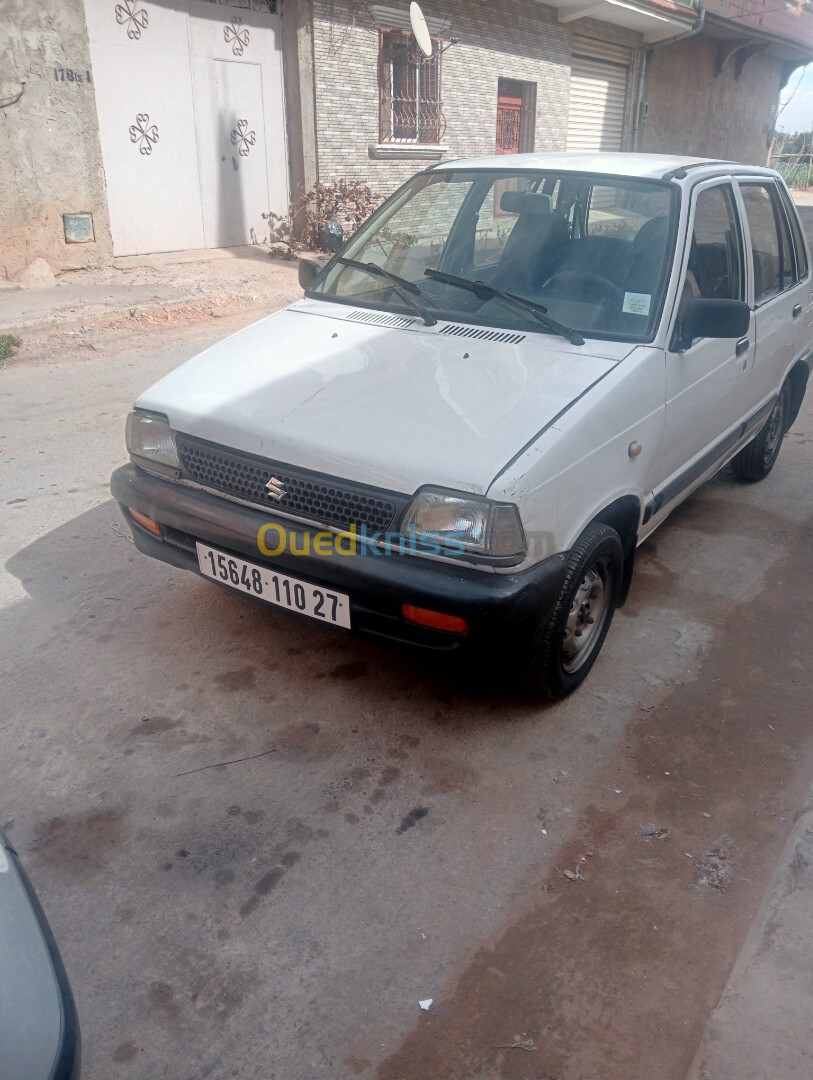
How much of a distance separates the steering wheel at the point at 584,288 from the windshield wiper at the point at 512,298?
0.12 meters

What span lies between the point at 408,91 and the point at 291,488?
42.8 ft

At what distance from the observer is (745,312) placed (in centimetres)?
321

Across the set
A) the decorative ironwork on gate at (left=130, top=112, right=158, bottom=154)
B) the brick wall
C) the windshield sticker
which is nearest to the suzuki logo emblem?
the windshield sticker

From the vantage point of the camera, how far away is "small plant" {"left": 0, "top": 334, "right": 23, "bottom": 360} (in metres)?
7.45

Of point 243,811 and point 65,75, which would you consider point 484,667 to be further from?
point 65,75

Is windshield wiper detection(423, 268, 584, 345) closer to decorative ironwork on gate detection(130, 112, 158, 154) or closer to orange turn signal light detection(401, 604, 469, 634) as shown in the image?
orange turn signal light detection(401, 604, 469, 634)

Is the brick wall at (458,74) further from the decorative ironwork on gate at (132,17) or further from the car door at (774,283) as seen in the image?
the car door at (774,283)

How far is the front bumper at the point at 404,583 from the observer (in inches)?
100

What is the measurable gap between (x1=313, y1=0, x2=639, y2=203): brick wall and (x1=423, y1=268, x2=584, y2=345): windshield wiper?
9.90m

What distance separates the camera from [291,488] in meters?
2.77

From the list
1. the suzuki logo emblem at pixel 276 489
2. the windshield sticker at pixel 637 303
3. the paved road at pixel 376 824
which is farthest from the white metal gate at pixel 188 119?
the suzuki logo emblem at pixel 276 489

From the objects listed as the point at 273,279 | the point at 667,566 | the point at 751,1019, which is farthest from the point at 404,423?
the point at 273,279

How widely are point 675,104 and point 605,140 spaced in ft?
11.0

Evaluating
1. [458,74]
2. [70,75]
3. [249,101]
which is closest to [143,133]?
[70,75]
